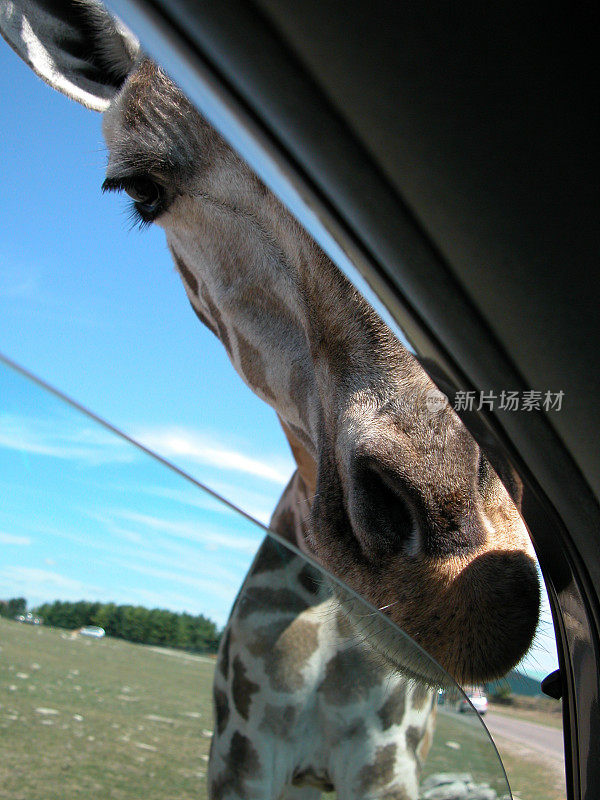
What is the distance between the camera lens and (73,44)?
2232 millimetres

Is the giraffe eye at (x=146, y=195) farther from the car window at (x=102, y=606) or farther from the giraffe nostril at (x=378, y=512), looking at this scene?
the car window at (x=102, y=606)

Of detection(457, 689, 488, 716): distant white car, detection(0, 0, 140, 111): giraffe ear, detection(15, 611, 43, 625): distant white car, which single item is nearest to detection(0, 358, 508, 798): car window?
detection(15, 611, 43, 625): distant white car

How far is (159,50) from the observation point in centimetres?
45

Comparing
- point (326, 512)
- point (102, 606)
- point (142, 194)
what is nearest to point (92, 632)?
point (102, 606)

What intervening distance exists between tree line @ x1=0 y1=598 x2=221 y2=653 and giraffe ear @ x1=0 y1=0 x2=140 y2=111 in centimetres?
192

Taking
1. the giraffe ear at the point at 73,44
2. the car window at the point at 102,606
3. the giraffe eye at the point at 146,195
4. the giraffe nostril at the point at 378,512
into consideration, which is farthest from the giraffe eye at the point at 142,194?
the car window at the point at 102,606

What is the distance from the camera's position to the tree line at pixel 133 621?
518 millimetres

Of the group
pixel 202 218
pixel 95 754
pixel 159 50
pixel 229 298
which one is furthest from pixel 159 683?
pixel 202 218

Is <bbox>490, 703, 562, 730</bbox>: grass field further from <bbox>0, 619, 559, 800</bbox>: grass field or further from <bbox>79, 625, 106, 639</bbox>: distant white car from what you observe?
<bbox>79, 625, 106, 639</bbox>: distant white car

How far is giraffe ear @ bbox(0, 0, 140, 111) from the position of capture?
204 centimetres

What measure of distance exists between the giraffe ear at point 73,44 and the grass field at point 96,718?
6.37ft

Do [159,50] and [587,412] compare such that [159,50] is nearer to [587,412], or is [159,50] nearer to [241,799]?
[587,412]

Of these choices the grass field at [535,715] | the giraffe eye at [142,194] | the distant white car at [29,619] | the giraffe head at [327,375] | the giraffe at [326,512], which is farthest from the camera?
the giraffe eye at [142,194]

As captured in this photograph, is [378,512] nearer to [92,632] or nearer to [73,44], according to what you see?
[92,632]
